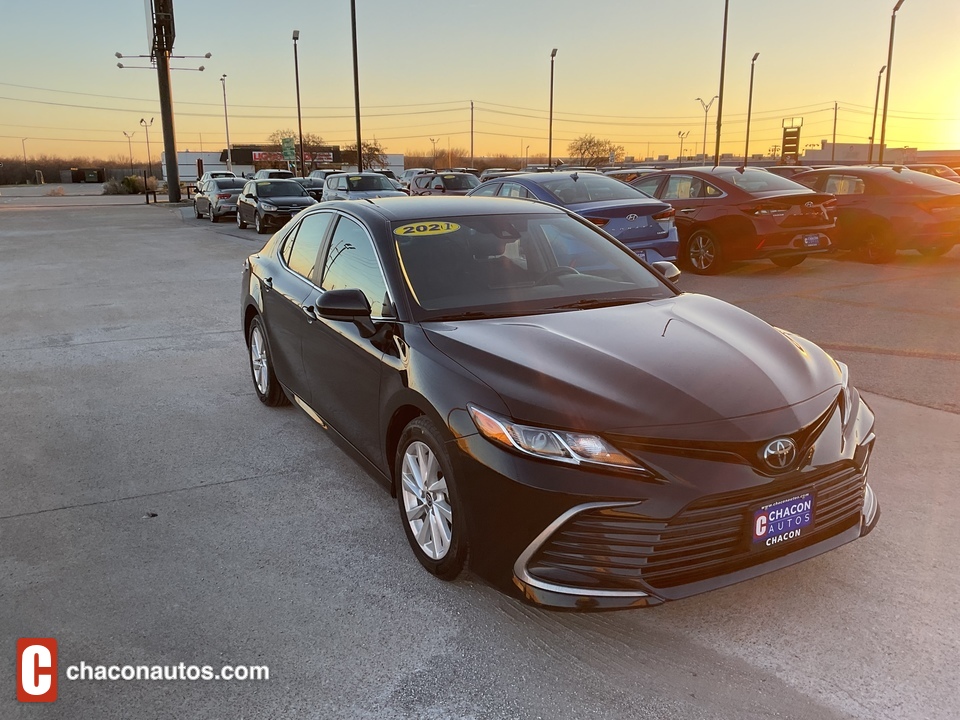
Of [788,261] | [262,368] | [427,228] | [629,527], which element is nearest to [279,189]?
[788,261]

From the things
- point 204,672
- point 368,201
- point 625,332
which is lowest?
point 204,672

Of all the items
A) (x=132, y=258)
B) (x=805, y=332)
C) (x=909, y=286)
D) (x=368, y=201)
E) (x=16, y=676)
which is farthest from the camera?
(x=132, y=258)

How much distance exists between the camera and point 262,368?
5809 mm

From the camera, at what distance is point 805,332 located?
8008mm

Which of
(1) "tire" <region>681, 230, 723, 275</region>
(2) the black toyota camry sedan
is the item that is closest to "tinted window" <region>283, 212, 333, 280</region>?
(2) the black toyota camry sedan

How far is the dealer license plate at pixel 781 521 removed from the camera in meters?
2.74

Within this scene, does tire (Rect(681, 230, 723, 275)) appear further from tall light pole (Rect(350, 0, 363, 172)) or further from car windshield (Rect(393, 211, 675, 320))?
tall light pole (Rect(350, 0, 363, 172))

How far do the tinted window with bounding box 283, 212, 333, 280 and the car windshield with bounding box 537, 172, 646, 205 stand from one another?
20.9ft

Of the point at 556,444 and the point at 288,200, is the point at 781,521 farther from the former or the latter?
the point at 288,200

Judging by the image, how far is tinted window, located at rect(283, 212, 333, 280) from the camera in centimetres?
482

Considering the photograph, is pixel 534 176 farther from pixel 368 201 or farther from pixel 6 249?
pixel 6 249

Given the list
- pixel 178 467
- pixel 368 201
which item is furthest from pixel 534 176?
pixel 178 467

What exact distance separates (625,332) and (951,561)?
1784mm

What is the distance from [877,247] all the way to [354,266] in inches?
456
